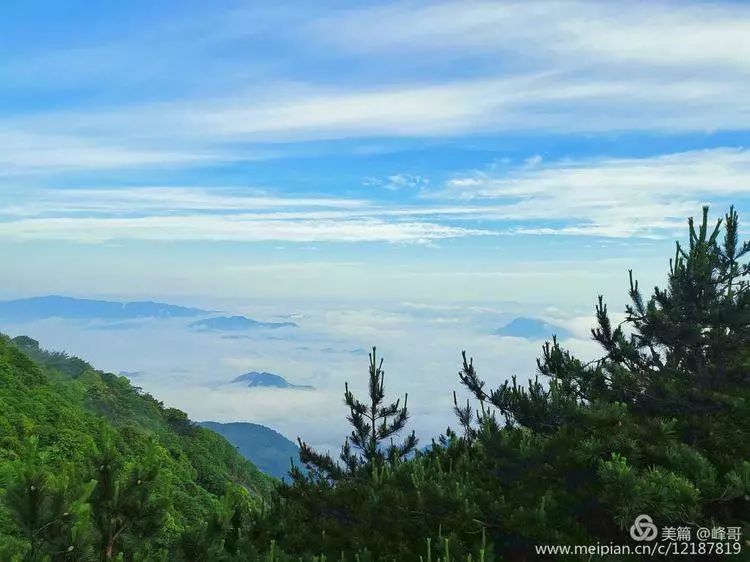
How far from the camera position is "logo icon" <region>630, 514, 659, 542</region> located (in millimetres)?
8398

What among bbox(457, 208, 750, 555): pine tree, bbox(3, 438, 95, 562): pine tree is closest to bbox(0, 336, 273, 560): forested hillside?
bbox(3, 438, 95, 562): pine tree

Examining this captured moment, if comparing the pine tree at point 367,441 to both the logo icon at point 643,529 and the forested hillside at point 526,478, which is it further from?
the logo icon at point 643,529

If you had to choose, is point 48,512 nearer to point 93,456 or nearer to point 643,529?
point 93,456

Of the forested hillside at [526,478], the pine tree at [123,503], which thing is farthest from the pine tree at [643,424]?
the pine tree at [123,503]

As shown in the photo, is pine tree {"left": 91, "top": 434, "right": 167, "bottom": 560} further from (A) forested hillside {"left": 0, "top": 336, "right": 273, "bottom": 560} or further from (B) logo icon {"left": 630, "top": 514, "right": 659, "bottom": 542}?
(B) logo icon {"left": 630, "top": 514, "right": 659, "bottom": 542}

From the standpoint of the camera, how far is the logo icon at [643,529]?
8398 mm

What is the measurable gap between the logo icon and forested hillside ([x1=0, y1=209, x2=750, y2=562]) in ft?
0.42

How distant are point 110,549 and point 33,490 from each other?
1403mm

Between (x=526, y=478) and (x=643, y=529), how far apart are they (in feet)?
6.94

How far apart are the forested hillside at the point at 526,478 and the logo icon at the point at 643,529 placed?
129mm

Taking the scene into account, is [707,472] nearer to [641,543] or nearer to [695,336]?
[641,543]

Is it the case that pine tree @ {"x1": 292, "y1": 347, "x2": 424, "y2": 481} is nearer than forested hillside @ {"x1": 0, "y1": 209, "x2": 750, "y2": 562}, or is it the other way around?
forested hillside @ {"x1": 0, "y1": 209, "x2": 750, "y2": 562}

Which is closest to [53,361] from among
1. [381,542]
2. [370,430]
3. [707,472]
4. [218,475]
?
[218,475]

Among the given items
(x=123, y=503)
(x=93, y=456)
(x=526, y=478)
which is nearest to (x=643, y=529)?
(x=526, y=478)
